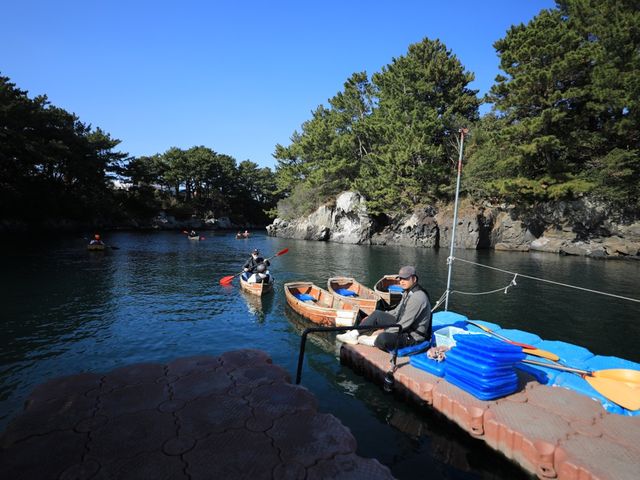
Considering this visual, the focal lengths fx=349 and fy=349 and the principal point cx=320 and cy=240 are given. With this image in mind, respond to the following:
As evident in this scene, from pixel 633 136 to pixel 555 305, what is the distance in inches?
1204

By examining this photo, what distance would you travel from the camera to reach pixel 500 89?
126 feet

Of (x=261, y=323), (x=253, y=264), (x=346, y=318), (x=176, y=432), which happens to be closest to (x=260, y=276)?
(x=253, y=264)

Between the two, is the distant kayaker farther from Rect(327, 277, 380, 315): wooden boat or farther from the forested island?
the forested island

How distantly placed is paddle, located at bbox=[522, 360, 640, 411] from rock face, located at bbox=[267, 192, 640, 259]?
38.9 metres

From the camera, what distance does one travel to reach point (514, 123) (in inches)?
1594

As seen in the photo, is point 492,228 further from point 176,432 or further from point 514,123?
point 176,432

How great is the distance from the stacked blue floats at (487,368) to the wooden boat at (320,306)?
5692 mm

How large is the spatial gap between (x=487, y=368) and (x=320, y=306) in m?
8.64

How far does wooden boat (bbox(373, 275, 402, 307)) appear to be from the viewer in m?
16.7

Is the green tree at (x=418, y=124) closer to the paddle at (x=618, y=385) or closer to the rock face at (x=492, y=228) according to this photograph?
the rock face at (x=492, y=228)

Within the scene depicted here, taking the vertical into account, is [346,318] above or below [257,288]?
above

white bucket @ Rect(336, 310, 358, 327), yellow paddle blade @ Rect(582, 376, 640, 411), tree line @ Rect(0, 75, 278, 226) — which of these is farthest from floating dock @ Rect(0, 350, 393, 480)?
tree line @ Rect(0, 75, 278, 226)

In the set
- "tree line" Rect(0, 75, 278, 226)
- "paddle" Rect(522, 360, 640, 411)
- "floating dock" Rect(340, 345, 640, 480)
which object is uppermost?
"tree line" Rect(0, 75, 278, 226)

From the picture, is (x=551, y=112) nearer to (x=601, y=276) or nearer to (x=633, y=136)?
(x=633, y=136)
